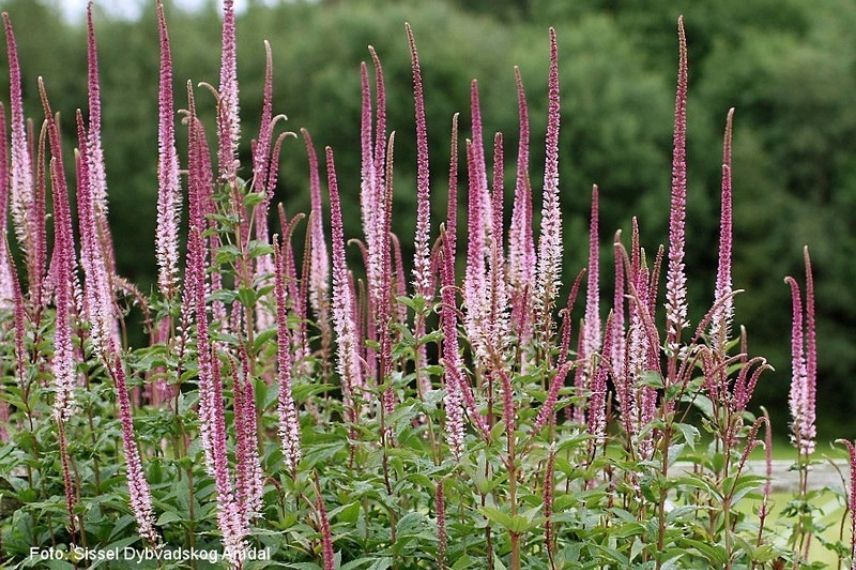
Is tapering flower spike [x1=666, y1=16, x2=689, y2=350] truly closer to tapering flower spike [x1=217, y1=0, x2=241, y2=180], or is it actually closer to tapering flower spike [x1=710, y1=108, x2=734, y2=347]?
tapering flower spike [x1=710, y1=108, x2=734, y2=347]

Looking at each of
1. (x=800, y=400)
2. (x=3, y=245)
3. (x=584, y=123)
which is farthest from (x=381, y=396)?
(x=584, y=123)

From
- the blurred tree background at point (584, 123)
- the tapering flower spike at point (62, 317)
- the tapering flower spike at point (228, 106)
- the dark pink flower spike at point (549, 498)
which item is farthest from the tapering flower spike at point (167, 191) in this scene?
the blurred tree background at point (584, 123)

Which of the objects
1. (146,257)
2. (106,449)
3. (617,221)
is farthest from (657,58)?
(106,449)

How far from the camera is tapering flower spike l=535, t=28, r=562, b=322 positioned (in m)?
5.79

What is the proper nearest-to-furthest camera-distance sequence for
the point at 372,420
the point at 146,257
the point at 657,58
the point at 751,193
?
the point at 372,420, the point at 146,257, the point at 751,193, the point at 657,58

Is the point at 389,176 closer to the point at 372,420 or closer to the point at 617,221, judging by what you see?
the point at 372,420

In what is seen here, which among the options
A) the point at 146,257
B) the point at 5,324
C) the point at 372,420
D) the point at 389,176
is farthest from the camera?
the point at 146,257

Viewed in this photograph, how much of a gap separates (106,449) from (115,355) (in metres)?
1.78

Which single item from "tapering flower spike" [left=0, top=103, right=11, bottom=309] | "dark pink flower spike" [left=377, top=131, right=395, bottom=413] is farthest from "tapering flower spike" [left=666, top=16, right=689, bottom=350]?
"tapering flower spike" [left=0, top=103, right=11, bottom=309]

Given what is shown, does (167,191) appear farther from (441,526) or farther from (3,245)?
(441,526)

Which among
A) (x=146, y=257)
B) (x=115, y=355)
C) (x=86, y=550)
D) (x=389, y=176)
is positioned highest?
(x=389, y=176)

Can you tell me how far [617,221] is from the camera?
1435 inches

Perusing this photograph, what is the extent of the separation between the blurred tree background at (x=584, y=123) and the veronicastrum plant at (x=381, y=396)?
27.1 meters

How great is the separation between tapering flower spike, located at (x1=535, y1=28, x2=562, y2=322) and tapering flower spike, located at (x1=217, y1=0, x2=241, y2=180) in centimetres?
152
